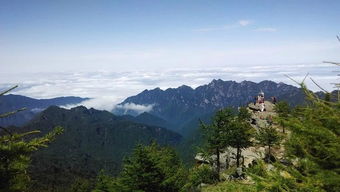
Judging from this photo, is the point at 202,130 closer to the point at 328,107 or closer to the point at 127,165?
the point at 127,165

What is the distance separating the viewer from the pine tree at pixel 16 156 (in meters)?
9.23

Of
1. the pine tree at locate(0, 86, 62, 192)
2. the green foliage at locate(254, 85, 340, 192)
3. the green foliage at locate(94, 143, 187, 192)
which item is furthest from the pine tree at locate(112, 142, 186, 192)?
the green foliage at locate(254, 85, 340, 192)

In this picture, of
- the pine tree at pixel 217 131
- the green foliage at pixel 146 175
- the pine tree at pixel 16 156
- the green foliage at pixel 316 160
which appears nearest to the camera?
the green foliage at pixel 316 160

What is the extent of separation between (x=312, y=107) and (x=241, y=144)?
166ft

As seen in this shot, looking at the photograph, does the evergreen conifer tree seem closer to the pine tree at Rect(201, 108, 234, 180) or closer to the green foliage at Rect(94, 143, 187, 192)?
the green foliage at Rect(94, 143, 187, 192)

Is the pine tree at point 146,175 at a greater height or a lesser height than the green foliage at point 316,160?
lesser

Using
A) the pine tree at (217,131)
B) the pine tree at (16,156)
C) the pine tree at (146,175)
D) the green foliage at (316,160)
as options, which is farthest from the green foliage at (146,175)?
the pine tree at (217,131)

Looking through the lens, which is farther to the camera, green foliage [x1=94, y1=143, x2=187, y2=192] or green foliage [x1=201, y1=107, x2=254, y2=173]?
green foliage [x1=201, y1=107, x2=254, y2=173]

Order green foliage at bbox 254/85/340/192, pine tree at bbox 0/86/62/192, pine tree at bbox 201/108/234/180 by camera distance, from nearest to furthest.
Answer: green foliage at bbox 254/85/340/192
pine tree at bbox 0/86/62/192
pine tree at bbox 201/108/234/180

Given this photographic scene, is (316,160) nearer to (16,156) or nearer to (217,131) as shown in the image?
(16,156)

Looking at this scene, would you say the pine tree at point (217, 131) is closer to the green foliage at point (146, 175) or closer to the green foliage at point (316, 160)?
the green foliage at point (146, 175)

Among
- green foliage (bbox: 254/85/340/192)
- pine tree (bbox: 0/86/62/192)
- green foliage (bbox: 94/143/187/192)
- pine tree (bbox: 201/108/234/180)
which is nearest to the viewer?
green foliage (bbox: 254/85/340/192)

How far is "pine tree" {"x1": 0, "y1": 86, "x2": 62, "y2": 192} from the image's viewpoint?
923 centimetres

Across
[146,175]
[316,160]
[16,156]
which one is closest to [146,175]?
[146,175]
